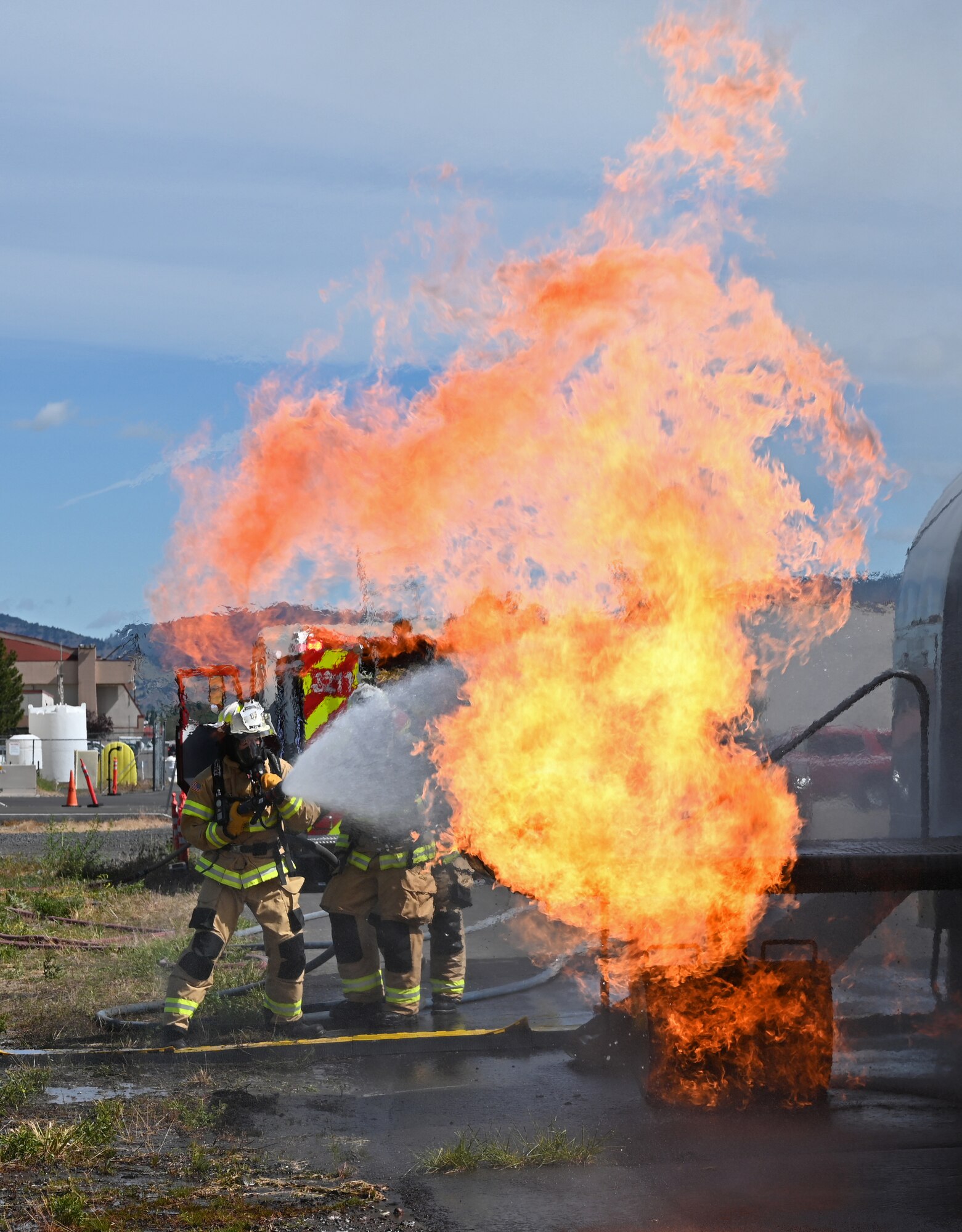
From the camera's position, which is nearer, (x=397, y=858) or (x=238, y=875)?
(x=238, y=875)

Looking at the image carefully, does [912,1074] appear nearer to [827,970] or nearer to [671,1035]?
[827,970]

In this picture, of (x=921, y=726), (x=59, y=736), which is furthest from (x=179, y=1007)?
(x=59, y=736)

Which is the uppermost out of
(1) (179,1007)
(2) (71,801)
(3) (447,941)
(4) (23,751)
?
(3) (447,941)

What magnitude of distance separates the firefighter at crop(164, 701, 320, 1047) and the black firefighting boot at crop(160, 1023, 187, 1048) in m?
0.14

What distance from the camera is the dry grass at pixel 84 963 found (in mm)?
8180

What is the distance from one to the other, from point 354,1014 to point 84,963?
279 centimetres

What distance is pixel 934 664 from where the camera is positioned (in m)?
7.31

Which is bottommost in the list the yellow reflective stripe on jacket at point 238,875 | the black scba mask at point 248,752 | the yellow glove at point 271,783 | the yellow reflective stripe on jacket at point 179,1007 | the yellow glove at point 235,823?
the yellow reflective stripe on jacket at point 179,1007

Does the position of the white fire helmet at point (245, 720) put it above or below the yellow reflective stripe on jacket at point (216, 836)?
above

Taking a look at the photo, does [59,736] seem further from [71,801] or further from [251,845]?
[251,845]

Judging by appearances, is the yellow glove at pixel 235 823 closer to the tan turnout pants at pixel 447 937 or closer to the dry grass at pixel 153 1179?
the tan turnout pants at pixel 447 937

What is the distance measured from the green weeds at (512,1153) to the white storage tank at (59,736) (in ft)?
95.5

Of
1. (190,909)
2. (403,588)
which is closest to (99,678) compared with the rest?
(190,909)

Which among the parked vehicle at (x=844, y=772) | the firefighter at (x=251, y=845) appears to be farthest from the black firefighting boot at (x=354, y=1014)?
the parked vehicle at (x=844, y=772)
